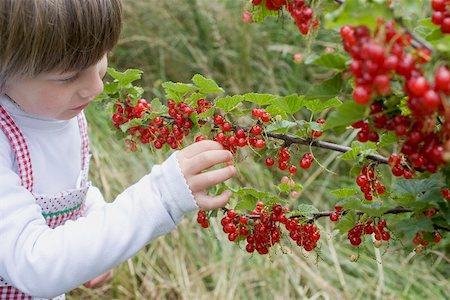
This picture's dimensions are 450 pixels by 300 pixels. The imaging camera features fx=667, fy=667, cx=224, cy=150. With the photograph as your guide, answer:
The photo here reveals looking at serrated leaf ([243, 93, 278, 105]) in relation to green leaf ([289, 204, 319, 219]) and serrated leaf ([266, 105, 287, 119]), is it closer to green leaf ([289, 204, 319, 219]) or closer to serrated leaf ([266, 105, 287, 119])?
serrated leaf ([266, 105, 287, 119])

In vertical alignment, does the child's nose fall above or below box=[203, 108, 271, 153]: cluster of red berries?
above

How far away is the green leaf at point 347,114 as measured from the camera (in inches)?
26.5

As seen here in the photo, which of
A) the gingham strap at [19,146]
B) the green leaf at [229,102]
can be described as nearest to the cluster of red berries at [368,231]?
the green leaf at [229,102]

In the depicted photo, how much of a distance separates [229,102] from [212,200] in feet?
0.53

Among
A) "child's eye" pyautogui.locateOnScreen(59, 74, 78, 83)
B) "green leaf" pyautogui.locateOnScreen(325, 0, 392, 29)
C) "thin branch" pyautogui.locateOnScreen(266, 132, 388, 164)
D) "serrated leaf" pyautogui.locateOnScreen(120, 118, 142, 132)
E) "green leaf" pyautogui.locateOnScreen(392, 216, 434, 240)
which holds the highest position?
"green leaf" pyautogui.locateOnScreen(325, 0, 392, 29)

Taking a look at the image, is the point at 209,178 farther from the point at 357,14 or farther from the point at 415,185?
the point at 357,14

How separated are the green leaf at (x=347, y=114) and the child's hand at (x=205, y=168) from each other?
0.33 metres

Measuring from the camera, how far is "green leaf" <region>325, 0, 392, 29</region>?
2.04ft

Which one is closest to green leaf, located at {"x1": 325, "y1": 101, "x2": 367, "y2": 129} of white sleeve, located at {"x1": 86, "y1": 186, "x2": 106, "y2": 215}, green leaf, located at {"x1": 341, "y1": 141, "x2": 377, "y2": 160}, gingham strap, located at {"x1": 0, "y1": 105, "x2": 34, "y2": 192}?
green leaf, located at {"x1": 341, "y1": 141, "x2": 377, "y2": 160}

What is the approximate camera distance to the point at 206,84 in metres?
1.04

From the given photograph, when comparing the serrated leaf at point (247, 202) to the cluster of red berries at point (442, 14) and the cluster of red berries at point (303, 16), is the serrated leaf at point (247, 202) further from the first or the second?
the cluster of red berries at point (442, 14)

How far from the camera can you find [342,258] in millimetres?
2461

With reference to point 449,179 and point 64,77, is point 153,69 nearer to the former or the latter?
point 64,77

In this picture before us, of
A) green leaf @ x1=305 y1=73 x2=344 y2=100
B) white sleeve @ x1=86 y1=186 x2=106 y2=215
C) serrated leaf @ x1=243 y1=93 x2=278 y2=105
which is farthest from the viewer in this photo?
white sleeve @ x1=86 y1=186 x2=106 y2=215
